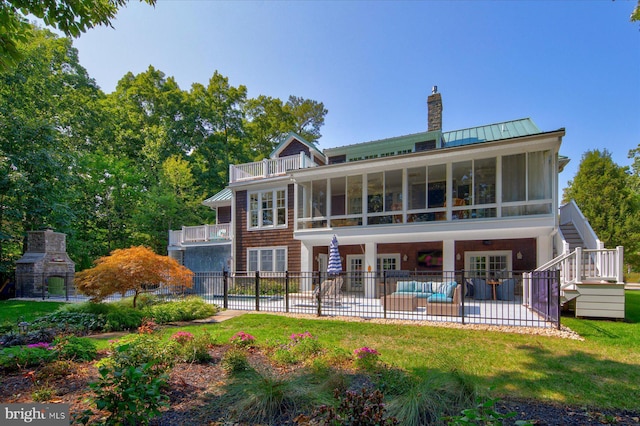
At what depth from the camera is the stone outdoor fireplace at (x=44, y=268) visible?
1631 cm

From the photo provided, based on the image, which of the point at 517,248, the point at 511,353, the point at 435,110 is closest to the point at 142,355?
the point at 511,353

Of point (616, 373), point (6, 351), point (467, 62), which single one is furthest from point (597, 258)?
point (6, 351)

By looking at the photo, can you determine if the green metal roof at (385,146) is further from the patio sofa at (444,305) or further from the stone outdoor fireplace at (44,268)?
the stone outdoor fireplace at (44,268)

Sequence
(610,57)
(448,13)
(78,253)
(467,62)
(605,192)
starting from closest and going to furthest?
(448,13) < (610,57) < (467,62) < (78,253) < (605,192)

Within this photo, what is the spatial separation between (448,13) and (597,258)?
8.69 metres

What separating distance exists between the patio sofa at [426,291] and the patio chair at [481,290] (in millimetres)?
2389

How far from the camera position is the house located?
457 inches

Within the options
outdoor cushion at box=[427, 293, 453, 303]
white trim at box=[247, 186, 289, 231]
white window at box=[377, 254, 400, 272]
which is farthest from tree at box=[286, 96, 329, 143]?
outdoor cushion at box=[427, 293, 453, 303]

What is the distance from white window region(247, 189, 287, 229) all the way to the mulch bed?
1241 cm

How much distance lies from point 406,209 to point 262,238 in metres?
8.21

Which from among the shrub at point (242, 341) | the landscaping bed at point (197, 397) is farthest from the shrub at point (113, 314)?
the shrub at point (242, 341)

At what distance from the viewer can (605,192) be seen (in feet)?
76.6

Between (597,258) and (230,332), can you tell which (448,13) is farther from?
(230,332)

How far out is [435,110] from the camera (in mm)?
19281
